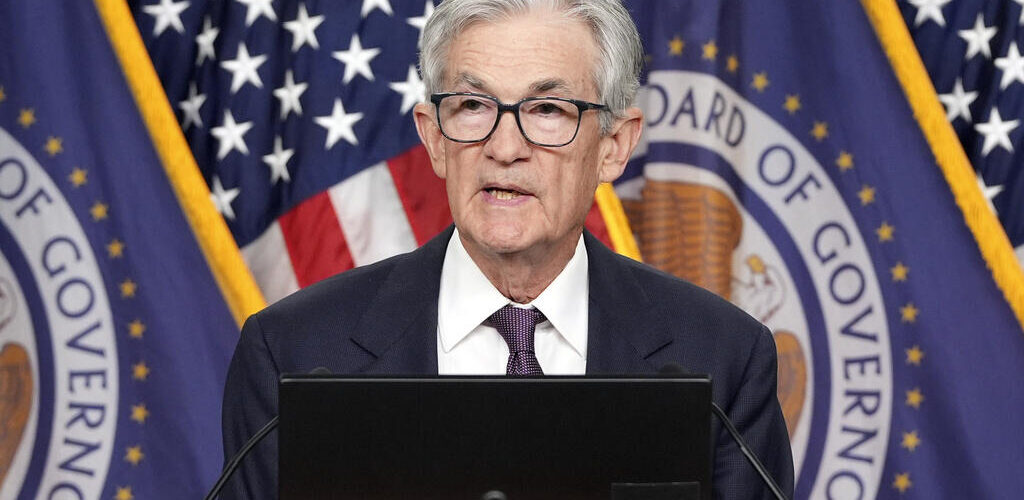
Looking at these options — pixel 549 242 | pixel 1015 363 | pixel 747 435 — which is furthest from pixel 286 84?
pixel 1015 363

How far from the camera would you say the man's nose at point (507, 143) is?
4.81ft

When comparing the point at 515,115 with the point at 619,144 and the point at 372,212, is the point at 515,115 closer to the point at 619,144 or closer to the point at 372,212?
the point at 619,144

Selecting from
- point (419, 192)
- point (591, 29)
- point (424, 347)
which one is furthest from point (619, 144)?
point (419, 192)

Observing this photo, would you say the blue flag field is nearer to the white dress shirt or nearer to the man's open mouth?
the white dress shirt

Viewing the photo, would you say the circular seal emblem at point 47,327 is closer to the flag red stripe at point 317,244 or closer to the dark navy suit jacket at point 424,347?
the flag red stripe at point 317,244

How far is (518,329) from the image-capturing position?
1591mm

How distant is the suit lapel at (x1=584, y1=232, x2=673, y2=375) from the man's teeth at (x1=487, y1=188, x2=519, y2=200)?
22 cm

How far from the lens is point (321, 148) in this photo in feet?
9.47

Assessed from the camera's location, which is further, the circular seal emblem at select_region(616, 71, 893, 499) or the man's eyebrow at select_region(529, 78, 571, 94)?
the circular seal emblem at select_region(616, 71, 893, 499)

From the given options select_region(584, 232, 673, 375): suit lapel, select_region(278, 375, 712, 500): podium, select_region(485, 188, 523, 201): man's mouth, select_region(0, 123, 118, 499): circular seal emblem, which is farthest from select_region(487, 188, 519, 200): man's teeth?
select_region(0, 123, 118, 499): circular seal emblem

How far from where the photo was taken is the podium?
103cm

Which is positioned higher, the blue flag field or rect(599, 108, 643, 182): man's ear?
the blue flag field

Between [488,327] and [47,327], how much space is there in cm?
158

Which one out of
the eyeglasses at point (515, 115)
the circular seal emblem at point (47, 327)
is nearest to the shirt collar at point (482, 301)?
the eyeglasses at point (515, 115)
